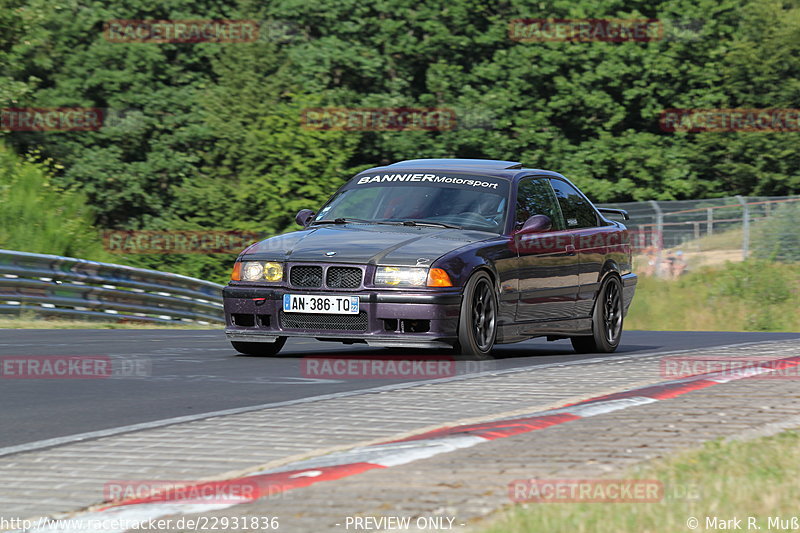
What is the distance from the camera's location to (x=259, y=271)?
10938 millimetres

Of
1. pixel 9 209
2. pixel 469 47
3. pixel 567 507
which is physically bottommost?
pixel 567 507

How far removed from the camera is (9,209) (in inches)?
870

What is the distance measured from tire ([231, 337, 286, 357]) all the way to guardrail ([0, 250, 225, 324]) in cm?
687

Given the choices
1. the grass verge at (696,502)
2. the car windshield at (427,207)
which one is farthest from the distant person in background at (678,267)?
the grass verge at (696,502)

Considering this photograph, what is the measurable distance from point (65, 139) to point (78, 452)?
40.4 m

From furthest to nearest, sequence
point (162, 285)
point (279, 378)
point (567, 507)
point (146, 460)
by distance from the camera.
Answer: point (162, 285), point (279, 378), point (146, 460), point (567, 507)

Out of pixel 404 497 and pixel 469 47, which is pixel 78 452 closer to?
pixel 404 497

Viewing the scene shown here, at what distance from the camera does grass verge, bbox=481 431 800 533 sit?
4406 millimetres

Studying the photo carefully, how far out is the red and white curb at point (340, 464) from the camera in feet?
15.7

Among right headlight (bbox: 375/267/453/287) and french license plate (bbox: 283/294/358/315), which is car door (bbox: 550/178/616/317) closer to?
right headlight (bbox: 375/267/453/287)

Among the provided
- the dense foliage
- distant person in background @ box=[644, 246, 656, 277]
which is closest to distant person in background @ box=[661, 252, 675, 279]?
distant person in background @ box=[644, 246, 656, 277]

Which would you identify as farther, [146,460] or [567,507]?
[146,460]

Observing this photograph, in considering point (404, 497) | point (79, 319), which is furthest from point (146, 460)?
point (79, 319)

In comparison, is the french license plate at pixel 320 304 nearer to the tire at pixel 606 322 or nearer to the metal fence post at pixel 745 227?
the tire at pixel 606 322
